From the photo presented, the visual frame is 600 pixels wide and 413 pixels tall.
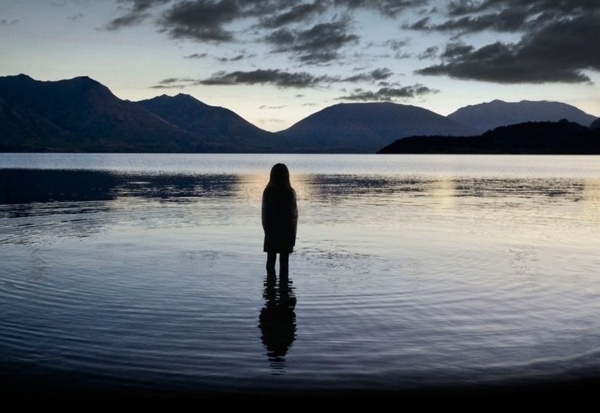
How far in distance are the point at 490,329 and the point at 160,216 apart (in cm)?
2421

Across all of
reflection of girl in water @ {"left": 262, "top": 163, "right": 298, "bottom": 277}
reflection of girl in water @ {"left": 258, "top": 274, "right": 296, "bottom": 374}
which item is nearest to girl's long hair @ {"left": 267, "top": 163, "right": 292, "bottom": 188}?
reflection of girl in water @ {"left": 262, "top": 163, "right": 298, "bottom": 277}

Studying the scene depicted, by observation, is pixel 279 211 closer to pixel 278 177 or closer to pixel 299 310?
pixel 278 177

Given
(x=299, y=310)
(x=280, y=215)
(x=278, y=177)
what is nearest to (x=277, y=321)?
(x=299, y=310)

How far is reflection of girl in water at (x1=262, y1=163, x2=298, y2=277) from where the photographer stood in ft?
48.7

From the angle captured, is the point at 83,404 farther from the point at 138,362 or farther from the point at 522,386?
the point at 522,386

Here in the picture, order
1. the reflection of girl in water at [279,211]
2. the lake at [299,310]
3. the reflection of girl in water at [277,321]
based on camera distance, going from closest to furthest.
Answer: the lake at [299,310] < the reflection of girl in water at [277,321] < the reflection of girl in water at [279,211]

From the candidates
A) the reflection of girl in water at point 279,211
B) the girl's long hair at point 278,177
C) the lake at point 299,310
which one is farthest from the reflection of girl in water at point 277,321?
the girl's long hair at point 278,177

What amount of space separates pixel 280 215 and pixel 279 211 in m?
0.11

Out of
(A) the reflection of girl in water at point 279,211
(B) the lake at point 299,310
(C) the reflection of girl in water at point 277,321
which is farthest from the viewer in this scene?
(A) the reflection of girl in water at point 279,211

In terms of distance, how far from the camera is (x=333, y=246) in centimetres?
2227

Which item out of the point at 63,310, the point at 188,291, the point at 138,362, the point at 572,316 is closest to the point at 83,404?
the point at 138,362

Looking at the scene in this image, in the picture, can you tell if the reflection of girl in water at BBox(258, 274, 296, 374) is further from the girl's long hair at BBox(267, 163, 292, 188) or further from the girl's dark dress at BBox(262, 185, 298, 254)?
the girl's long hair at BBox(267, 163, 292, 188)

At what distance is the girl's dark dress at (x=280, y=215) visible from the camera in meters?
14.9

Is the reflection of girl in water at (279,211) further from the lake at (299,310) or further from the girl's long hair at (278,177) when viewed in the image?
the lake at (299,310)
